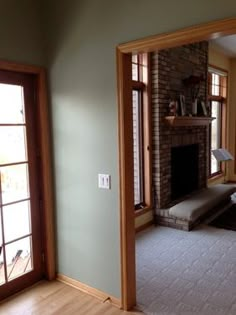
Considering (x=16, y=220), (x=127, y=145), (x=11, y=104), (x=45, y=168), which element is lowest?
(x=16, y=220)

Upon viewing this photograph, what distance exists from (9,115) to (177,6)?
5.28 ft

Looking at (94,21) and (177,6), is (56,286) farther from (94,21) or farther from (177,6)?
(177,6)

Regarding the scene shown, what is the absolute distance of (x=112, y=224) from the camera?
2.47 metres

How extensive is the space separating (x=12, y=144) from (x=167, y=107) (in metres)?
2.58

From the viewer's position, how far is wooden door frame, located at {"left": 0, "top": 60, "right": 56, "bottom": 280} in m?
2.73

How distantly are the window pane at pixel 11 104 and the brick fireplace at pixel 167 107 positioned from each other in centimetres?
215

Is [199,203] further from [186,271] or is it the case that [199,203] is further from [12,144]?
[12,144]

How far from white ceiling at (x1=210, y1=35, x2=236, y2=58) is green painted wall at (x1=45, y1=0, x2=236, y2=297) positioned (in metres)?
3.94

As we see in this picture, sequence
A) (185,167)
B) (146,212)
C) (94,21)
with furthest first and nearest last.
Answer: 1. (185,167)
2. (146,212)
3. (94,21)

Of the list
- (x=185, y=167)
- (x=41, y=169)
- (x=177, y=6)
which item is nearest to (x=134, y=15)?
(x=177, y=6)

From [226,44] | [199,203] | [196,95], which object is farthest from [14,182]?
[226,44]

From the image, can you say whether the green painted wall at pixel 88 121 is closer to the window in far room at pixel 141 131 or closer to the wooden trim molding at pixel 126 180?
the wooden trim molding at pixel 126 180

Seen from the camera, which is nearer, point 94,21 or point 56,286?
point 94,21

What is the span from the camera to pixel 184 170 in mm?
5215
